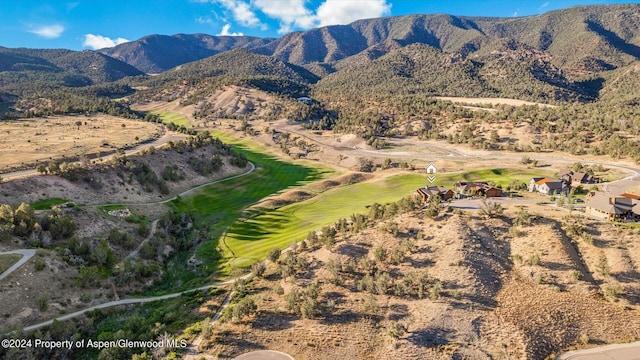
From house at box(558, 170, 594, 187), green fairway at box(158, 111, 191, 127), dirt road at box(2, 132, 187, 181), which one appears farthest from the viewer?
green fairway at box(158, 111, 191, 127)

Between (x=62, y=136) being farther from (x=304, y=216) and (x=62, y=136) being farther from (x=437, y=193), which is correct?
(x=437, y=193)

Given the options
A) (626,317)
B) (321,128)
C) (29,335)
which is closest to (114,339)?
(29,335)

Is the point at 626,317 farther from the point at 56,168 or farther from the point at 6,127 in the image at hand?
the point at 6,127

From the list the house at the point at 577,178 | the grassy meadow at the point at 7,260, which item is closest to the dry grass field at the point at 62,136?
the grassy meadow at the point at 7,260

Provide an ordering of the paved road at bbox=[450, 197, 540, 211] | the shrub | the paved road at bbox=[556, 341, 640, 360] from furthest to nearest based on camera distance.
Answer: the paved road at bbox=[450, 197, 540, 211], the shrub, the paved road at bbox=[556, 341, 640, 360]

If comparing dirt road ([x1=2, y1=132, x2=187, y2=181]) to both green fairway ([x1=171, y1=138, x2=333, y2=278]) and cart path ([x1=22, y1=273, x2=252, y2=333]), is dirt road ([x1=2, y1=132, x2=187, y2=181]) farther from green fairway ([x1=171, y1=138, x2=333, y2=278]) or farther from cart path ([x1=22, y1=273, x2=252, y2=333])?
cart path ([x1=22, y1=273, x2=252, y2=333])

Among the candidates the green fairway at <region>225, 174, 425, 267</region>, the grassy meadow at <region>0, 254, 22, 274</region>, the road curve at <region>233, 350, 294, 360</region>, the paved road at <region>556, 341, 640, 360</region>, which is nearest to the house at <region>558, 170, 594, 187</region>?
the green fairway at <region>225, 174, 425, 267</region>
